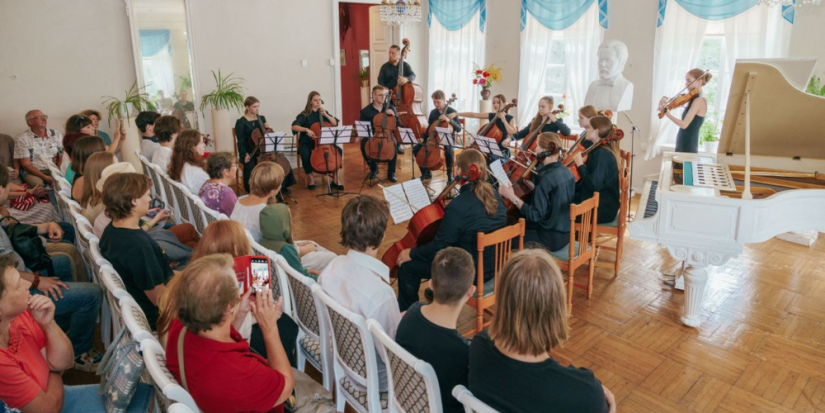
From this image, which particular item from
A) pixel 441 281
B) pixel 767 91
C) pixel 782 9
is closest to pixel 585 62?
pixel 782 9

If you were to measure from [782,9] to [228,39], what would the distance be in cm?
602

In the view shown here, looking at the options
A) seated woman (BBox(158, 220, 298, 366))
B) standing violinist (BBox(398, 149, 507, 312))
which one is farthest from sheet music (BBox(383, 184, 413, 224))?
seated woman (BBox(158, 220, 298, 366))

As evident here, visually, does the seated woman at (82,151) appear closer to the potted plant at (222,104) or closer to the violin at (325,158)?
the violin at (325,158)

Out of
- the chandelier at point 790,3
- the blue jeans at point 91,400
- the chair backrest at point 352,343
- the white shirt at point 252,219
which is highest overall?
the chandelier at point 790,3

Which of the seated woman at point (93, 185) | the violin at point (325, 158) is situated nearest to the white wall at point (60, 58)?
the violin at point (325, 158)

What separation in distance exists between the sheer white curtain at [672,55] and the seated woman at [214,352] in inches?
216

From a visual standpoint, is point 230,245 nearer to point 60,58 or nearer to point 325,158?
point 325,158

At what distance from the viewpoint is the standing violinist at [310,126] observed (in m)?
6.31

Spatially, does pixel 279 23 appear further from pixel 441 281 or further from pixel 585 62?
pixel 441 281

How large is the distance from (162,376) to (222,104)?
5976mm

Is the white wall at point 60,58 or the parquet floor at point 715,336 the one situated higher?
the white wall at point 60,58

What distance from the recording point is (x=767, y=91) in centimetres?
329

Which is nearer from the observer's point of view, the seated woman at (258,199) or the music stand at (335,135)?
the seated woman at (258,199)

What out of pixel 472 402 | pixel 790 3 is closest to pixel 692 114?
pixel 790 3
